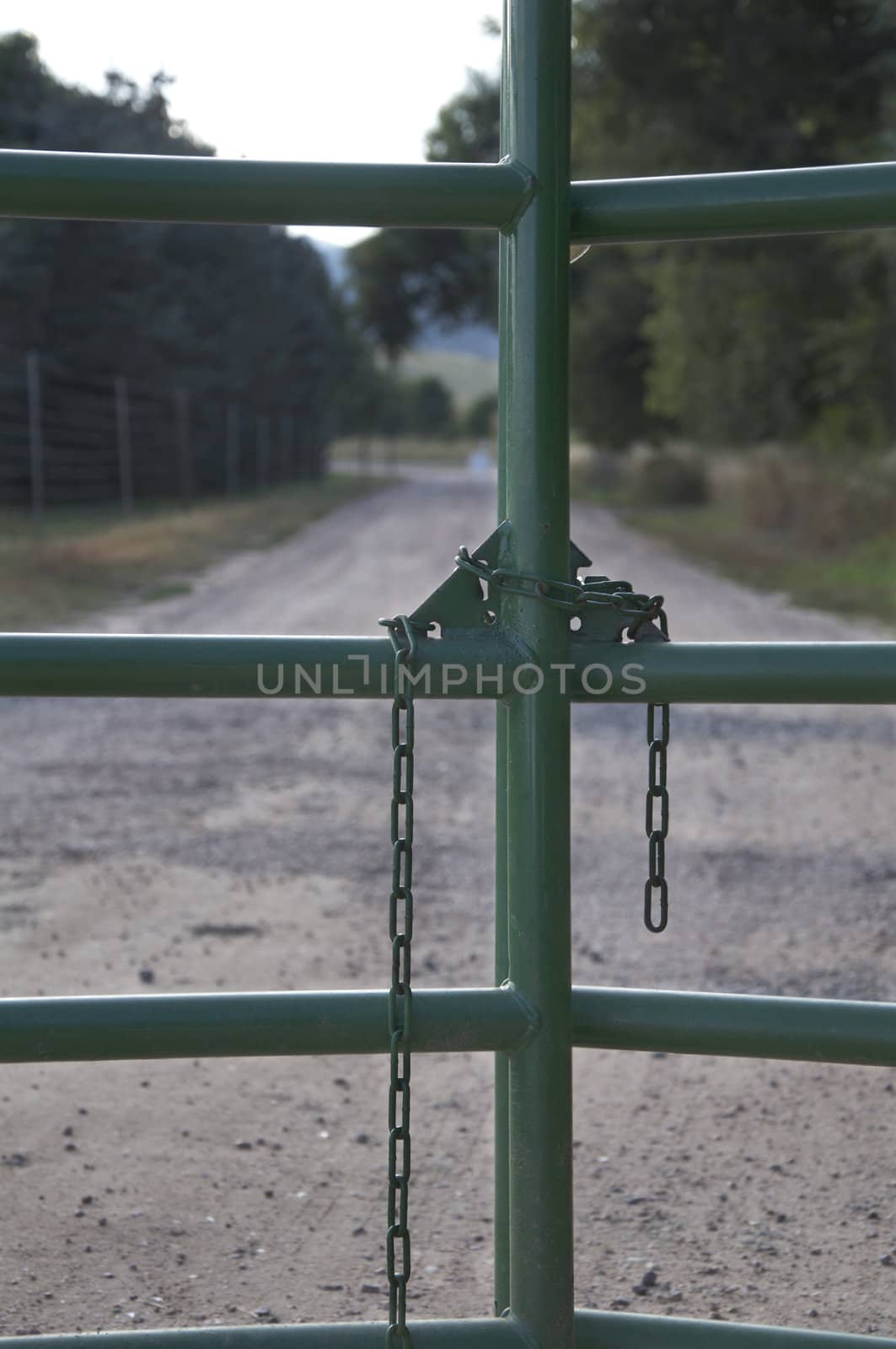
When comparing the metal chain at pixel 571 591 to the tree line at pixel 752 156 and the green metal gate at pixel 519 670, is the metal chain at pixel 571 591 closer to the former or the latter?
the green metal gate at pixel 519 670

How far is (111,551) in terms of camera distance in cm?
1524

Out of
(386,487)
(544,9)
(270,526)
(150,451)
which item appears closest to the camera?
(544,9)

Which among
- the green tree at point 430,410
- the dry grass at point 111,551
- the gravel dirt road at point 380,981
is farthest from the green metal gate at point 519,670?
the green tree at point 430,410

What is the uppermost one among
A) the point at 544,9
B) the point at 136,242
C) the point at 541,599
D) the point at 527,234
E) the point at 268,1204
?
the point at 136,242

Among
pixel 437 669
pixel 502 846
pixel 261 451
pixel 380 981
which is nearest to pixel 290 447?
pixel 261 451

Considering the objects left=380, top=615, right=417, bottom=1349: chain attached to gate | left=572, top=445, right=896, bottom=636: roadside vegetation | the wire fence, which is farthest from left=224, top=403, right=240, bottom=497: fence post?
left=380, top=615, right=417, bottom=1349: chain attached to gate

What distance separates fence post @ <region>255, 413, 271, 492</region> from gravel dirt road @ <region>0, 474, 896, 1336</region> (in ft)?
85.0

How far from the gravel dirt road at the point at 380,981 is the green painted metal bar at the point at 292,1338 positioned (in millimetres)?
639

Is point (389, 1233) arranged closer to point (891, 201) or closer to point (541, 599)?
point (541, 599)

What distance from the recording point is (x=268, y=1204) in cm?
262

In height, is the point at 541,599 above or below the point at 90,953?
above

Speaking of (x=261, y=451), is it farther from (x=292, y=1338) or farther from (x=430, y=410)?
(x=430, y=410)

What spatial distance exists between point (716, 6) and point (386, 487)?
85.7ft

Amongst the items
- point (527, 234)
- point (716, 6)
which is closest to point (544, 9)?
point (527, 234)
